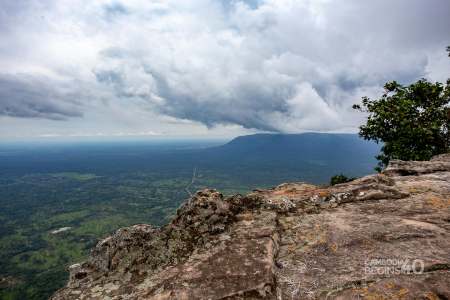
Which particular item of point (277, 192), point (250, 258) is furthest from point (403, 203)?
point (250, 258)

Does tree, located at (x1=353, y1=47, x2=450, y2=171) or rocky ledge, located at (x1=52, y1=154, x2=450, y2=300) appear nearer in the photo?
rocky ledge, located at (x1=52, y1=154, x2=450, y2=300)

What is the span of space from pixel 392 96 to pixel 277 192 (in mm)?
27795

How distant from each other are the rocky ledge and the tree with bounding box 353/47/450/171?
21.2 metres

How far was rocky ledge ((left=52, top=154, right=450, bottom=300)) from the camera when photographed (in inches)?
282

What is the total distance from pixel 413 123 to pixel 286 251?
29.4 meters

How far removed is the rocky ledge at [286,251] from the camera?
7.17 metres

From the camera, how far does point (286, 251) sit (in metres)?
8.88

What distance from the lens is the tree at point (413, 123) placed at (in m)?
30.5

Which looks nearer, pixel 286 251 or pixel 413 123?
pixel 286 251

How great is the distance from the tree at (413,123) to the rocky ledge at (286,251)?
21231 millimetres

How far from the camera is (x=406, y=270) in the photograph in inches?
299

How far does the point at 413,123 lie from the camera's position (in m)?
31.1

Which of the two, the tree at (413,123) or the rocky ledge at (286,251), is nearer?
the rocky ledge at (286,251)

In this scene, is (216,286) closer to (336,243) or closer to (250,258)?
(250,258)
